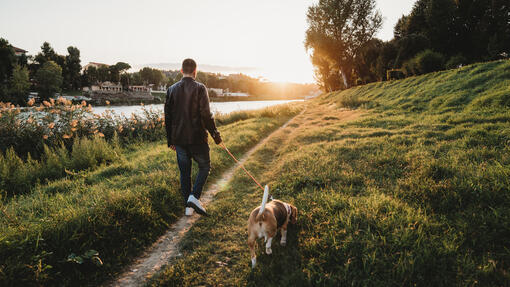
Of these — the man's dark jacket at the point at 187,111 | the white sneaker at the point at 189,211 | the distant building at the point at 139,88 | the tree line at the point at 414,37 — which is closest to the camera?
the man's dark jacket at the point at 187,111

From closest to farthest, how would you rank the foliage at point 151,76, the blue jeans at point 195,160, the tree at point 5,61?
the blue jeans at point 195,160 → the tree at point 5,61 → the foliage at point 151,76

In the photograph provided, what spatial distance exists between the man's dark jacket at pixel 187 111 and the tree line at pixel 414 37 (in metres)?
23.4

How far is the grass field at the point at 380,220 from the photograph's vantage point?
8.23 ft

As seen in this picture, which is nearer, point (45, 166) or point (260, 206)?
point (260, 206)

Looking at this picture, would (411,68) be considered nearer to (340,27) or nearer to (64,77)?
(340,27)

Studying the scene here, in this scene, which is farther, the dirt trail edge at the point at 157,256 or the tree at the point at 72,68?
the tree at the point at 72,68

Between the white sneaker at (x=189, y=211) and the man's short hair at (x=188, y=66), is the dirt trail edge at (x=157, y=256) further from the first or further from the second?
the man's short hair at (x=188, y=66)

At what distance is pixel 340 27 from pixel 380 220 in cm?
3568

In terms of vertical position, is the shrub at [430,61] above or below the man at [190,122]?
above

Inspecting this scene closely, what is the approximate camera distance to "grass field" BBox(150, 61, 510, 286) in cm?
251

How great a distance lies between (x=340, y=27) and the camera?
31891 millimetres

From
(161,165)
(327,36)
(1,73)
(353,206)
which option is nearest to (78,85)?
(1,73)

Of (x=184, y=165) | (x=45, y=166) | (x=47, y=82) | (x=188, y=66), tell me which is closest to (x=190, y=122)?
(x=184, y=165)

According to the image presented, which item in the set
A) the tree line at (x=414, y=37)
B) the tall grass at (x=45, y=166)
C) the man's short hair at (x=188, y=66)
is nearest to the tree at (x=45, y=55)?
the tree line at (x=414, y=37)
